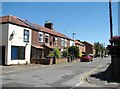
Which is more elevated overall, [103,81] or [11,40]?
[11,40]

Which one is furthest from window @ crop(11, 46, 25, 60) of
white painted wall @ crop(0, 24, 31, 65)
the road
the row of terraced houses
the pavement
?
the pavement

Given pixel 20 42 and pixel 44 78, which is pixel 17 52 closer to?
pixel 20 42

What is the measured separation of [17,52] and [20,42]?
1443 mm

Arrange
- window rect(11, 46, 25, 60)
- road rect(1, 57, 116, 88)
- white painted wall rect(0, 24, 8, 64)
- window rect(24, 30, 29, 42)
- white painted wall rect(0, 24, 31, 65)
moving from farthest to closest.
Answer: window rect(24, 30, 29, 42)
window rect(11, 46, 25, 60)
white painted wall rect(0, 24, 8, 64)
white painted wall rect(0, 24, 31, 65)
road rect(1, 57, 116, 88)

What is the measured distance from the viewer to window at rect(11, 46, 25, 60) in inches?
1284

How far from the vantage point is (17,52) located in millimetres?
33656

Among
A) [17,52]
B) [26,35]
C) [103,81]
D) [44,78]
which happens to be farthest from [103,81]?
[26,35]

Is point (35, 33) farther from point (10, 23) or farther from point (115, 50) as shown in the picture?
point (115, 50)

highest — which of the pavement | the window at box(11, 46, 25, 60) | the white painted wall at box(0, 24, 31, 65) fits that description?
the white painted wall at box(0, 24, 31, 65)

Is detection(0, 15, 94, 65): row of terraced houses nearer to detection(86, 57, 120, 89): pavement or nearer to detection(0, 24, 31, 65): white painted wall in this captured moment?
detection(0, 24, 31, 65): white painted wall

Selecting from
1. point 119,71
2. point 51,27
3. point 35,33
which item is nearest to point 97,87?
point 119,71

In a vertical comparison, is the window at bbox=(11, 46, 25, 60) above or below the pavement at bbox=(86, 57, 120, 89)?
above

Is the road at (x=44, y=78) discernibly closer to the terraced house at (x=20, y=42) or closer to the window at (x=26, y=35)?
the terraced house at (x=20, y=42)

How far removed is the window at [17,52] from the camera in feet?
107
